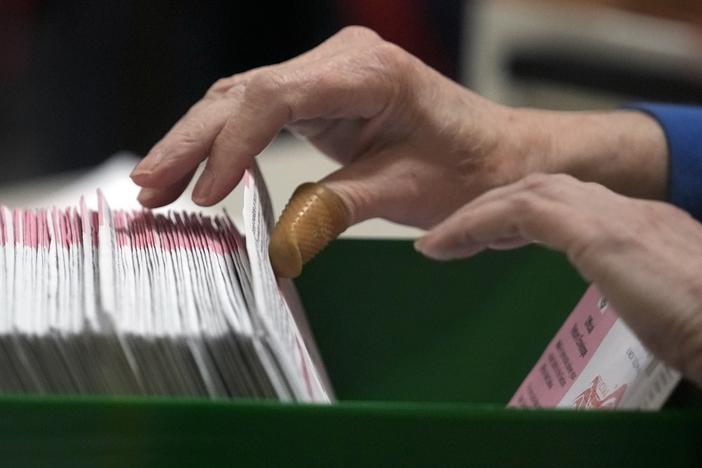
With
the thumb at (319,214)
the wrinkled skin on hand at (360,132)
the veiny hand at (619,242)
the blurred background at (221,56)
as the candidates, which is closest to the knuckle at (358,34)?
the wrinkled skin on hand at (360,132)

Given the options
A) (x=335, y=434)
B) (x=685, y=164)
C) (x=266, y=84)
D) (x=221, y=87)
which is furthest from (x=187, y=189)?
(x=335, y=434)

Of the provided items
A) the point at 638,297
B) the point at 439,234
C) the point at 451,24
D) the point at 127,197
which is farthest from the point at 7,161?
the point at 638,297

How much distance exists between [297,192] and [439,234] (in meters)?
0.12

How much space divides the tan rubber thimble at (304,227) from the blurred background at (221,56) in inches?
52.4

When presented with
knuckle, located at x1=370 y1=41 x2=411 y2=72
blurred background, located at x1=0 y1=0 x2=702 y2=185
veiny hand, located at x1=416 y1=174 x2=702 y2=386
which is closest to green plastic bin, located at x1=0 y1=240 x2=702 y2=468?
veiny hand, located at x1=416 y1=174 x2=702 y2=386

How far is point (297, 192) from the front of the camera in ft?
2.03

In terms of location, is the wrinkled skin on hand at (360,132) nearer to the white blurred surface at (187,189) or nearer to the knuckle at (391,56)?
the knuckle at (391,56)

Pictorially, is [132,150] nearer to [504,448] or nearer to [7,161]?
[7,161]

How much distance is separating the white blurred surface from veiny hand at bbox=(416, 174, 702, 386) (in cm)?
32

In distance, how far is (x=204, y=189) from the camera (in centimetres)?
61

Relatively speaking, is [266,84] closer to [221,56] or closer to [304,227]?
[304,227]

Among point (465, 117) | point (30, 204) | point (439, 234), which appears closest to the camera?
point (439, 234)

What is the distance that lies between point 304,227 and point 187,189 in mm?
403

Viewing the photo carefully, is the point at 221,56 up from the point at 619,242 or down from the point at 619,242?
down
